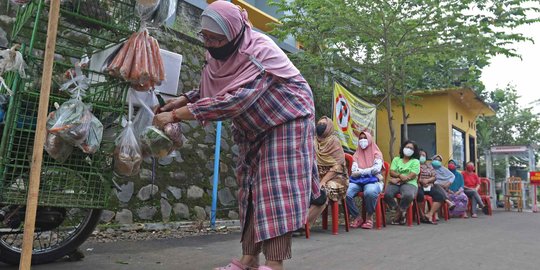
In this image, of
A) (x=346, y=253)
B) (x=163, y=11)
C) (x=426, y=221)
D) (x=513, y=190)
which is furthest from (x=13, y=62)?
(x=513, y=190)

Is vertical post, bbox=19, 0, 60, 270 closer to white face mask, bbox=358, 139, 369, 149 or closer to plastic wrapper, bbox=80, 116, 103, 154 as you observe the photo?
plastic wrapper, bbox=80, 116, 103, 154

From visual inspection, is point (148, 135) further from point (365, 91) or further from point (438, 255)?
point (365, 91)

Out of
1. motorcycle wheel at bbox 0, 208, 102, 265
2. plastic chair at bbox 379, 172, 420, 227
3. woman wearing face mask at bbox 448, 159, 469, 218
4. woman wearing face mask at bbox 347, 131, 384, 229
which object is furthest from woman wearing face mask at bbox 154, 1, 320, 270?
woman wearing face mask at bbox 448, 159, 469, 218

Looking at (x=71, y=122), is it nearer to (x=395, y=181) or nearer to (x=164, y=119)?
(x=164, y=119)

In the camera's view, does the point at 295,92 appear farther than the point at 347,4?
No

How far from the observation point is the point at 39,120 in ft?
6.75

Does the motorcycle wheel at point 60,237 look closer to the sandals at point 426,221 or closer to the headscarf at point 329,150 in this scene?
the headscarf at point 329,150

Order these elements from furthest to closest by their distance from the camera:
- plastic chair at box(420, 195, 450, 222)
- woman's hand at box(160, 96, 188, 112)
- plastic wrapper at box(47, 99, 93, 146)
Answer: plastic chair at box(420, 195, 450, 222), woman's hand at box(160, 96, 188, 112), plastic wrapper at box(47, 99, 93, 146)

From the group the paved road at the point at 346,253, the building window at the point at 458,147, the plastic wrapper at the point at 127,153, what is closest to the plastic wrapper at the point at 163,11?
the plastic wrapper at the point at 127,153

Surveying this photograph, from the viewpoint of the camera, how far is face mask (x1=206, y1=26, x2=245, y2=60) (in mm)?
2338

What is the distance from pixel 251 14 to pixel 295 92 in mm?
13196

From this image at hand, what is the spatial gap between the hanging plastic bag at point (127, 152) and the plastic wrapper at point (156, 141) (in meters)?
0.10

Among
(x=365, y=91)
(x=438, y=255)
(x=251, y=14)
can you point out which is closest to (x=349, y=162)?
(x=438, y=255)

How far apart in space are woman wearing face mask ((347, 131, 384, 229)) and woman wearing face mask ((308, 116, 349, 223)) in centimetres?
77
